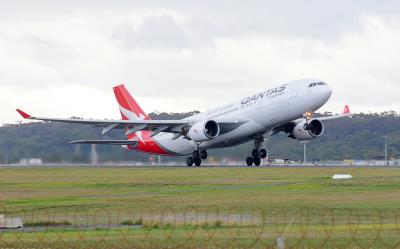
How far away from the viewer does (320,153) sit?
13100cm

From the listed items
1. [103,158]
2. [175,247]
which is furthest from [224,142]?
[175,247]

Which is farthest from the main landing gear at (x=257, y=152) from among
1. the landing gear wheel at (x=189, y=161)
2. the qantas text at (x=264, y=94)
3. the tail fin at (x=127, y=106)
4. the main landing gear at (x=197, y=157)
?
the tail fin at (x=127, y=106)

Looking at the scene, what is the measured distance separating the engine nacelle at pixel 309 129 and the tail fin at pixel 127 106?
17.3 metres

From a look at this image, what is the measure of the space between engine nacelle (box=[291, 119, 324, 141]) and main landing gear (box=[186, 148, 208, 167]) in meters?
7.92

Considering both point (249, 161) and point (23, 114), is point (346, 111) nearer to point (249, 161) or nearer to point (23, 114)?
point (249, 161)

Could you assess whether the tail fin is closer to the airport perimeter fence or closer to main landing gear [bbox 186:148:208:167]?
main landing gear [bbox 186:148:208:167]

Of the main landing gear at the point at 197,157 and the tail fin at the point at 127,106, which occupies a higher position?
the tail fin at the point at 127,106

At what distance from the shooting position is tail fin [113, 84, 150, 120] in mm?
92500

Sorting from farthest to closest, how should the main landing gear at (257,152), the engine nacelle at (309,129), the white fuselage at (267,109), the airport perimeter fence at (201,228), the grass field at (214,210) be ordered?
the main landing gear at (257,152)
the engine nacelle at (309,129)
the white fuselage at (267,109)
the grass field at (214,210)
the airport perimeter fence at (201,228)

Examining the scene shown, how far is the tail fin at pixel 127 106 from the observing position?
303 feet

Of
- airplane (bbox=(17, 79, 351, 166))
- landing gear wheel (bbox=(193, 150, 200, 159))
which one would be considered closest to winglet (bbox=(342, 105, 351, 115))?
airplane (bbox=(17, 79, 351, 166))

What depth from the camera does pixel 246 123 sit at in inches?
3046

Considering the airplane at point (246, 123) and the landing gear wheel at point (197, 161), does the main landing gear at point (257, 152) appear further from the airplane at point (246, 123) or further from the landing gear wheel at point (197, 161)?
the landing gear wheel at point (197, 161)

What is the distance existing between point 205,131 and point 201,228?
49.4 metres
